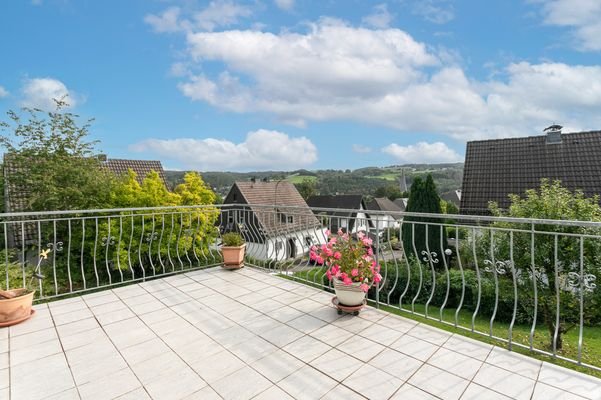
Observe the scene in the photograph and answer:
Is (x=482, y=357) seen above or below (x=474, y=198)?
below

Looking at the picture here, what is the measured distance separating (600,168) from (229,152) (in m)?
15.3

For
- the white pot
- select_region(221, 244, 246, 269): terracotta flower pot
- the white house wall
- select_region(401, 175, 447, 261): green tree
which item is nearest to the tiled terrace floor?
the white pot

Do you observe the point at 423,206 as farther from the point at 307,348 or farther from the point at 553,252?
the point at 307,348

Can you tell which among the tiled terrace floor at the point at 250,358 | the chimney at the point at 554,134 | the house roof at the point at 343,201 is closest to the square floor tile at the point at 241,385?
the tiled terrace floor at the point at 250,358

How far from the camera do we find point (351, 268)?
3.00 metres

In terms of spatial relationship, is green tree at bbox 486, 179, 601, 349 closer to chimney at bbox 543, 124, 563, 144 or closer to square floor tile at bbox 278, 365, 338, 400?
square floor tile at bbox 278, 365, 338, 400

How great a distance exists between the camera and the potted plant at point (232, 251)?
4.72 meters

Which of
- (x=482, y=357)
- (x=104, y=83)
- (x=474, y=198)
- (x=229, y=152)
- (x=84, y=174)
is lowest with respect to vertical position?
(x=482, y=357)

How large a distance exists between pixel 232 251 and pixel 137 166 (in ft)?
40.6

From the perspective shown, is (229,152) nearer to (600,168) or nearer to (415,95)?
(415,95)

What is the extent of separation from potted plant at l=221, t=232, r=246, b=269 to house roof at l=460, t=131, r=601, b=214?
11.3 m

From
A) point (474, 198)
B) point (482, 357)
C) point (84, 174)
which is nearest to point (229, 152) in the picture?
point (84, 174)

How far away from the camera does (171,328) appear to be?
2785mm

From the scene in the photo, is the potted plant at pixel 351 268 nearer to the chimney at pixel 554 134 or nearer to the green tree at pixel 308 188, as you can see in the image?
the chimney at pixel 554 134
